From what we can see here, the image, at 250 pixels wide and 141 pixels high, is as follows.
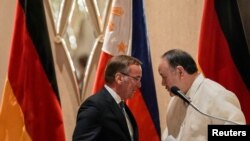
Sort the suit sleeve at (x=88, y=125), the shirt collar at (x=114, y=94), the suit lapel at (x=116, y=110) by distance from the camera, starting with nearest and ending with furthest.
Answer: the suit sleeve at (x=88, y=125) → the suit lapel at (x=116, y=110) → the shirt collar at (x=114, y=94)

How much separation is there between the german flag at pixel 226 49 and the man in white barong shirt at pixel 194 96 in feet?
2.49

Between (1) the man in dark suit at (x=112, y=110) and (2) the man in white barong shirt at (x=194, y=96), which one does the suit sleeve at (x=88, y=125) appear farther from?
(2) the man in white barong shirt at (x=194, y=96)

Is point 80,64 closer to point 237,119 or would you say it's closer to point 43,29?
point 43,29

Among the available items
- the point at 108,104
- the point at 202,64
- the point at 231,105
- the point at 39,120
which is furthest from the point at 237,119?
the point at 39,120

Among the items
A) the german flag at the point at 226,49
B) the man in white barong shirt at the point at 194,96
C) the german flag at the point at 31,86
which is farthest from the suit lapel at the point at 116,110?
the german flag at the point at 226,49

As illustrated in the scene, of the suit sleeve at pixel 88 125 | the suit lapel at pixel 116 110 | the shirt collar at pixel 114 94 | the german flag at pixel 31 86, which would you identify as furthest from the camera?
the german flag at pixel 31 86

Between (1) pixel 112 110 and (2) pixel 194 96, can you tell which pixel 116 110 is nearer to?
(1) pixel 112 110

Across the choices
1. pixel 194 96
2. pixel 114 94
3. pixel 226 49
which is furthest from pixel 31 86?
pixel 226 49

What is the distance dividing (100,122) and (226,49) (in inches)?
53.3

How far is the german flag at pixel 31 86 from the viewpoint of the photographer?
2.84m

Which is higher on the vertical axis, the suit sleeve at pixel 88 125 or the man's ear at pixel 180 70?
the man's ear at pixel 180 70

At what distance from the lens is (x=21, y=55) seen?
2902mm

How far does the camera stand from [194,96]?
212 cm

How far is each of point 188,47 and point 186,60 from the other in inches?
51.3
